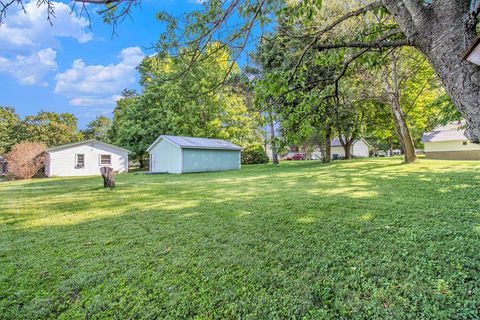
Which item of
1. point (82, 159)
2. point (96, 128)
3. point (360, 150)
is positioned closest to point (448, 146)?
point (360, 150)

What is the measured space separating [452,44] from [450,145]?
27.6m

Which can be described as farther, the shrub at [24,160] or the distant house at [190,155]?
the distant house at [190,155]

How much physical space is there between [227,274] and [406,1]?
2.66 meters

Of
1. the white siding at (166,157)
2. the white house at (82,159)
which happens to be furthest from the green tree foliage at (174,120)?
the white siding at (166,157)

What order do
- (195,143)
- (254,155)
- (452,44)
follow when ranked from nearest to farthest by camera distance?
1. (452,44)
2. (195,143)
3. (254,155)

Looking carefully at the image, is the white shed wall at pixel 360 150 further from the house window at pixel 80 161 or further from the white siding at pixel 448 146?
the house window at pixel 80 161

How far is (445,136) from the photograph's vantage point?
22.2 m

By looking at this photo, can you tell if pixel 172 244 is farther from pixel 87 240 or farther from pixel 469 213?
pixel 469 213

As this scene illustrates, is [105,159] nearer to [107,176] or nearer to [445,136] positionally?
[107,176]

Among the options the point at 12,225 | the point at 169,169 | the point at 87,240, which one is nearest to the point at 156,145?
the point at 169,169

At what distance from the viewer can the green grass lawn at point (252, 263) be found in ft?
5.84

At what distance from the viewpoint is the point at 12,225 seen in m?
4.18

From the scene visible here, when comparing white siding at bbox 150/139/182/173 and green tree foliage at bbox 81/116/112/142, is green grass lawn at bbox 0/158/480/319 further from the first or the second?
green tree foliage at bbox 81/116/112/142

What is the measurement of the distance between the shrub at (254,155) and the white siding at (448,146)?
52.9 ft
